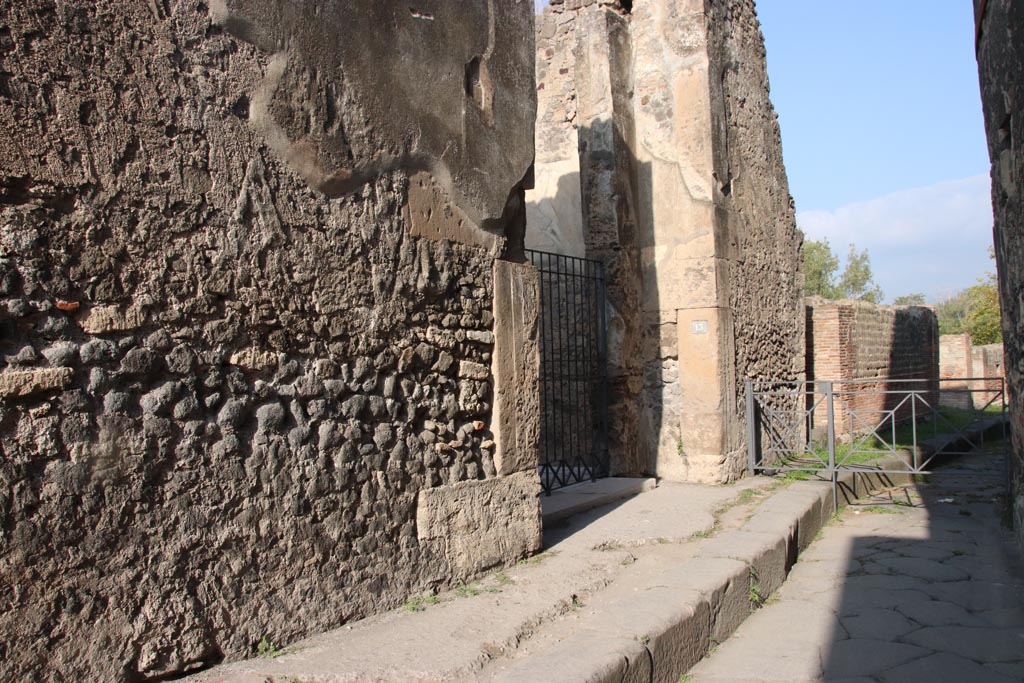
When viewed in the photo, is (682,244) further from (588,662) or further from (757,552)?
(588,662)

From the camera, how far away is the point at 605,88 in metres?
7.19

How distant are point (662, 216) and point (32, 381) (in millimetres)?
5791

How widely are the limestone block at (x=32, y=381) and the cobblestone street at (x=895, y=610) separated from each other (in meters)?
2.72

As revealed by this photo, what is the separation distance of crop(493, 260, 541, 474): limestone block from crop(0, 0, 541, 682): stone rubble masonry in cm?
2

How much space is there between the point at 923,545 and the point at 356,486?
4282 millimetres

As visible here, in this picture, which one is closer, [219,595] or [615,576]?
[219,595]

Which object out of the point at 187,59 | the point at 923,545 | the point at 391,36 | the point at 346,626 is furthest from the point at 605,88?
the point at 346,626

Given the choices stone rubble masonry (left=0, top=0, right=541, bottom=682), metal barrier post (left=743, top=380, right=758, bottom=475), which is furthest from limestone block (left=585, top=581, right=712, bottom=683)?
metal barrier post (left=743, top=380, right=758, bottom=475)

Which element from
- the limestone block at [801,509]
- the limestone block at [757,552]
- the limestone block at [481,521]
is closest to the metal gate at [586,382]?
the limestone block at [801,509]

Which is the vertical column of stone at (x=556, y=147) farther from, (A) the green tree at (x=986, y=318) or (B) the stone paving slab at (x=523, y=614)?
(A) the green tree at (x=986, y=318)

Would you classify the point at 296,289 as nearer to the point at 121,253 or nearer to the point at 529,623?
the point at 121,253

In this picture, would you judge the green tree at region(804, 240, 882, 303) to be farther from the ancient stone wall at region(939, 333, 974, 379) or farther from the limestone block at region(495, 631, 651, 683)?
the limestone block at region(495, 631, 651, 683)

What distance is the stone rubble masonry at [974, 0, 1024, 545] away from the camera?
4.52 meters

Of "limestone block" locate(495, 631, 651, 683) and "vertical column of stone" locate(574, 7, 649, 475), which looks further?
"vertical column of stone" locate(574, 7, 649, 475)
